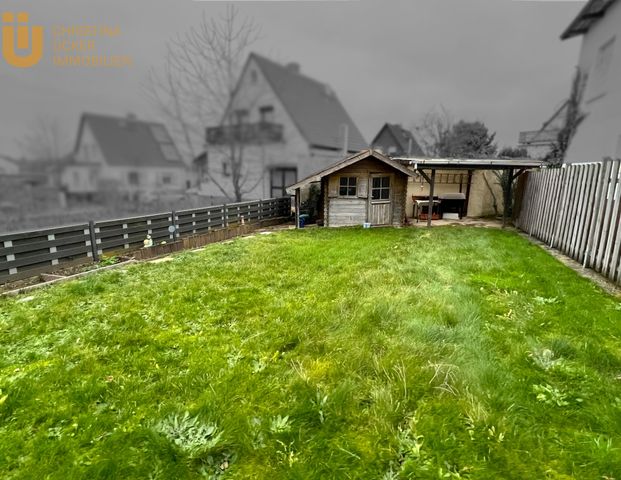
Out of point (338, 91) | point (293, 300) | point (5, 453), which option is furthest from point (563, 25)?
point (5, 453)

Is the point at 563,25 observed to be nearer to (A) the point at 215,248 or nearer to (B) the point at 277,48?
(B) the point at 277,48

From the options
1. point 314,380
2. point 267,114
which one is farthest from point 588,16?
point 267,114

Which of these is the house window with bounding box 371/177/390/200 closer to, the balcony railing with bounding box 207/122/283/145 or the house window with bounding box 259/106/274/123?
the house window with bounding box 259/106/274/123

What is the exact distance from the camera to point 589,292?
12.4 ft

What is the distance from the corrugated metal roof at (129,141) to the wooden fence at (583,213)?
222 inches

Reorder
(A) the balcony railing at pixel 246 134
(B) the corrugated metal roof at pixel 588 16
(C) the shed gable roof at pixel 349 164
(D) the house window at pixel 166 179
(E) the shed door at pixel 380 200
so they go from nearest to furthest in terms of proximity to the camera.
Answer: (B) the corrugated metal roof at pixel 588 16, (D) the house window at pixel 166 179, (A) the balcony railing at pixel 246 134, (C) the shed gable roof at pixel 349 164, (E) the shed door at pixel 380 200

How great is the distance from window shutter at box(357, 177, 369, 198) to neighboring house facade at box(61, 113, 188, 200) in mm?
7031

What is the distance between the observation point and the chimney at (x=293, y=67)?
8146mm

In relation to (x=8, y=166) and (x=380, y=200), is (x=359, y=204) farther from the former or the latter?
(x=8, y=166)

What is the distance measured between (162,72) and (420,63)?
36.1 feet

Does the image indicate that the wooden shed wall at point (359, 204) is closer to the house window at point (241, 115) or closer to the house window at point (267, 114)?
the house window at point (267, 114)

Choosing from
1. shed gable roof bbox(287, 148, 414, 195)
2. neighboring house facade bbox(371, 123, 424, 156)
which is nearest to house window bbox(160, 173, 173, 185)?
shed gable roof bbox(287, 148, 414, 195)

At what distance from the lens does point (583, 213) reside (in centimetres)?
510

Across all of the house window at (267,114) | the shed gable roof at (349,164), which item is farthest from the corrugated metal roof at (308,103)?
the shed gable roof at (349,164)
